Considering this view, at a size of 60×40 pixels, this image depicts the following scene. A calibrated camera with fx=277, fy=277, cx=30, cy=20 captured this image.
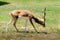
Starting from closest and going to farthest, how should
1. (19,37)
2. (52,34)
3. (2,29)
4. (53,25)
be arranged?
(19,37) < (52,34) < (2,29) < (53,25)

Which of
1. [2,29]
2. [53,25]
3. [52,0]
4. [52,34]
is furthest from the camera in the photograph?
[52,0]

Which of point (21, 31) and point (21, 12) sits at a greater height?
point (21, 12)

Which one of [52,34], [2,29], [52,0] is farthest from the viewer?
[52,0]

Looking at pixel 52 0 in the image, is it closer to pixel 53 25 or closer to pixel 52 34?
pixel 53 25

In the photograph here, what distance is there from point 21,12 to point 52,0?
2047 centimetres

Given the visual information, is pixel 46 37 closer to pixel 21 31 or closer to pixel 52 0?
pixel 21 31

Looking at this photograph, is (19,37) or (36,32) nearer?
(19,37)

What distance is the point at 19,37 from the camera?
11.8 metres

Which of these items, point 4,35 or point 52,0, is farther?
point 52,0

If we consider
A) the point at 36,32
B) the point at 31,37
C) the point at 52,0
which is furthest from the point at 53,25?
the point at 52,0

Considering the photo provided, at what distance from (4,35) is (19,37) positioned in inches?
31.7

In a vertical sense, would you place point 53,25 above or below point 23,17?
below

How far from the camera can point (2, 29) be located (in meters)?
13.5

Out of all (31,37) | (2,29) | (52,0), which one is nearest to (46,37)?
(31,37)
